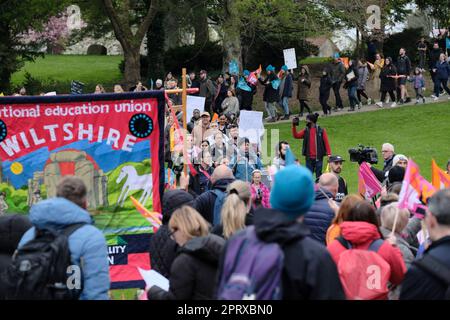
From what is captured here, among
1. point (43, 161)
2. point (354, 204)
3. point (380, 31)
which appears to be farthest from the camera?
point (380, 31)

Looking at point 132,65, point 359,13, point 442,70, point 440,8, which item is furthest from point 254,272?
point 440,8

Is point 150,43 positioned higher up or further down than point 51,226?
higher up

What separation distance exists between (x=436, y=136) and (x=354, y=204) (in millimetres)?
19224

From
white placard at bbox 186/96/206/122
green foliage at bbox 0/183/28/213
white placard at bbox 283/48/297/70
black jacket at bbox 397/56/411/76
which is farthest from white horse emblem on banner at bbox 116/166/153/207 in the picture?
black jacket at bbox 397/56/411/76

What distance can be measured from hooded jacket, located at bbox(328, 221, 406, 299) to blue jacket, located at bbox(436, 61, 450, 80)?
78.0ft

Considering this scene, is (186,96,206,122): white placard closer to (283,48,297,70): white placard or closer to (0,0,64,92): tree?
(283,48,297,70): white placard

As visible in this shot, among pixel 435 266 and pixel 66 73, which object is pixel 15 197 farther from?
pixel 66 73

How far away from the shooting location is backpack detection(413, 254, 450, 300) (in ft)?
17.2

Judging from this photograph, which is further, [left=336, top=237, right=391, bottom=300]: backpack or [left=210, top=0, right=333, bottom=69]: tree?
[left=210, top=0, right=333, bottom=69]: tree

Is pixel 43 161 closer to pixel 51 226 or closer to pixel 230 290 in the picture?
pixel 51 226
